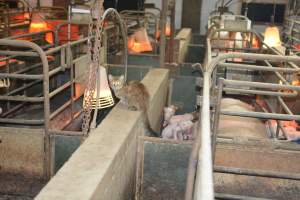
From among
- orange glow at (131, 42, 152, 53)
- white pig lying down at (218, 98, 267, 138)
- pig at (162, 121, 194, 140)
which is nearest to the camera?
white pig lying down at (218, 98, 267, 138)

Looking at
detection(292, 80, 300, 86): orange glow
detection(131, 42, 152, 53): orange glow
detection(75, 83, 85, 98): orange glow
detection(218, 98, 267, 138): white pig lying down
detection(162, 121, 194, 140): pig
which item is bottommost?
detection(162, 121, 194, 140): pig

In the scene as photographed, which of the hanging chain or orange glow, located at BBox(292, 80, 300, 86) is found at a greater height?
the hanging chain

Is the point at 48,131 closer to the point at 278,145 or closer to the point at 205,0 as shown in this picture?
the point at 278,145

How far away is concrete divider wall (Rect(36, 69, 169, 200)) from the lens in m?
2.25

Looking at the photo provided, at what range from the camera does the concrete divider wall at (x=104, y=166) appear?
225 cm

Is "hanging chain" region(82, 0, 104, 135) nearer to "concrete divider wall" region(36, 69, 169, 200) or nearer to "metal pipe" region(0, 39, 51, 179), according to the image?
"concrete divider wall" region(36, 69, 169, 200)

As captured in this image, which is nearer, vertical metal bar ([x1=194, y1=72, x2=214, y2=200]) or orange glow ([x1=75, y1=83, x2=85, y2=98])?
vertical metal bar ([x1=194, y1=72, x2=214, y2=200])

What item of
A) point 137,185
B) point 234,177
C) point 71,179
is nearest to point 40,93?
point 137,185

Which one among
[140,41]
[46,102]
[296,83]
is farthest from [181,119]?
[140,41]

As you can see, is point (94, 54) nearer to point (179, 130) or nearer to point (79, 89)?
point (179, 130)

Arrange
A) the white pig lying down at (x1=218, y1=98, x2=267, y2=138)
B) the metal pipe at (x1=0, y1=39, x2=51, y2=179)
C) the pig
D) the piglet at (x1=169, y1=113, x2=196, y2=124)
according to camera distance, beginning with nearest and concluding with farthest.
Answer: the metal pipe at (x1=0, y1=39, x2=51, y2=179), the white pig lying down at (x1=218, y1=98, x2=267, y2=138), the pig, the piglet at (x1=169, y1=113, x2=196, y2=124)

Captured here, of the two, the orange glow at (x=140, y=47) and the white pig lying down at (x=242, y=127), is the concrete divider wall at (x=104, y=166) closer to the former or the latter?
the white pig lying down at (x=242, y=127)

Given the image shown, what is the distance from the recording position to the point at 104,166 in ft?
8.43

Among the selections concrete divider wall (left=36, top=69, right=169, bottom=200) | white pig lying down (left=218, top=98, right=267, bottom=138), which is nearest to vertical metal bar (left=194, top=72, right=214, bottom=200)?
concrete divider wall (left=36, top=69, right=169, bottom=200)
